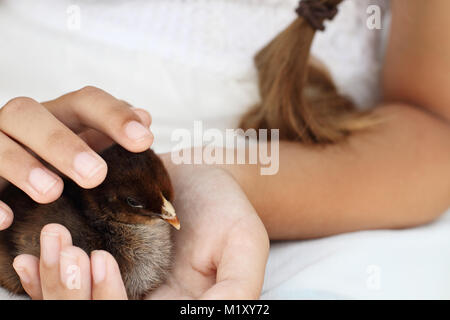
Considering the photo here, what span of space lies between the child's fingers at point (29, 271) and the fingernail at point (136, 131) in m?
0.17

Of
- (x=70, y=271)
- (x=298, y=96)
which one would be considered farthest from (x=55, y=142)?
(x=298, y=96)

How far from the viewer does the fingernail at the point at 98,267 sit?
1.58ft

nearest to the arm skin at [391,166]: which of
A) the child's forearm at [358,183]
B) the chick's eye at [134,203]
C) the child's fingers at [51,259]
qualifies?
the child's forearm at [358,183]

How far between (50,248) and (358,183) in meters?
0.59

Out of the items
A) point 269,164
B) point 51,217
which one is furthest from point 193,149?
point 51,217

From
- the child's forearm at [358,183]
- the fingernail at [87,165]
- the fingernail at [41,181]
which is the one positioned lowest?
the child's forearm at [358,183]

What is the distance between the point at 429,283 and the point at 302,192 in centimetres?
25

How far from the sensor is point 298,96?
0.90 metres

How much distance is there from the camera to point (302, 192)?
0.86m

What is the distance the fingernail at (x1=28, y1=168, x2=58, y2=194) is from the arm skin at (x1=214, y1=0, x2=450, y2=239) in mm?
304

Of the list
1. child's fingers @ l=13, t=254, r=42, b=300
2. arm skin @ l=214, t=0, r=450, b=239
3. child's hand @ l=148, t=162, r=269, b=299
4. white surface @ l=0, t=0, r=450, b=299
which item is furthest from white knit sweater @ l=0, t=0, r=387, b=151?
child's fingers @ l=13, t=254, r=42, b=300

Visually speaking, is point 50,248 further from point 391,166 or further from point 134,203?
point 391,166

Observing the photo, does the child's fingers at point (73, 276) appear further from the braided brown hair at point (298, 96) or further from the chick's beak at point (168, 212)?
the braided brown hair at point (298, 96)
